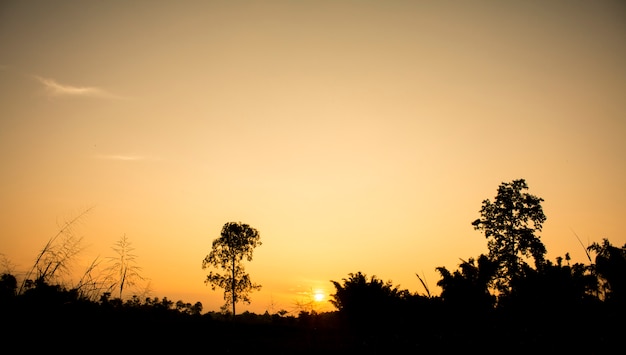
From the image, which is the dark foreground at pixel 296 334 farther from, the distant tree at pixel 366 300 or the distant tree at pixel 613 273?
the distant tree at pixel 613 273

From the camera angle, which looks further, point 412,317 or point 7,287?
point 412,317

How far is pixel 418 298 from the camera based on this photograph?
69.1ft

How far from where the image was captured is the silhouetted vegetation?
5465 millimetres

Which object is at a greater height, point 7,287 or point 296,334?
point 7,287

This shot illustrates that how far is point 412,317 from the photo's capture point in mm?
20125

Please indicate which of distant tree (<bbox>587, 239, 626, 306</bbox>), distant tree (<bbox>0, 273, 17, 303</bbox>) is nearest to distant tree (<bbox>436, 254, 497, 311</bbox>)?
distant tree (<bbox>587, 239, 626, 306</bbox>)

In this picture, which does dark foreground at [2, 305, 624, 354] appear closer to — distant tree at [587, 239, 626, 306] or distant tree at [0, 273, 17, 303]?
distant tree at [0, 273, 17, 303]

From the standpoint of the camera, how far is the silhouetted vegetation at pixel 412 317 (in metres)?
5.46

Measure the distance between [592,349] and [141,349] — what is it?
12698 mm

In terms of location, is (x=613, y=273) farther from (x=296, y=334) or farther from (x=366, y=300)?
(x=296, y=334)

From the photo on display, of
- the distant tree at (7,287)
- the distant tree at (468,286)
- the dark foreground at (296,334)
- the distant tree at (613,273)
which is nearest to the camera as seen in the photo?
the distant tree at (7,287)

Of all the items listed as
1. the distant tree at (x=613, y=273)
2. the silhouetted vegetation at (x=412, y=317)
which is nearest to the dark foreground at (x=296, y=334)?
the silhouetted vegetation at (x=412, y=317)

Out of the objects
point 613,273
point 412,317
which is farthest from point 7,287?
point 613,273

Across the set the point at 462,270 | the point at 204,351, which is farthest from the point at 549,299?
the point at 204,351
